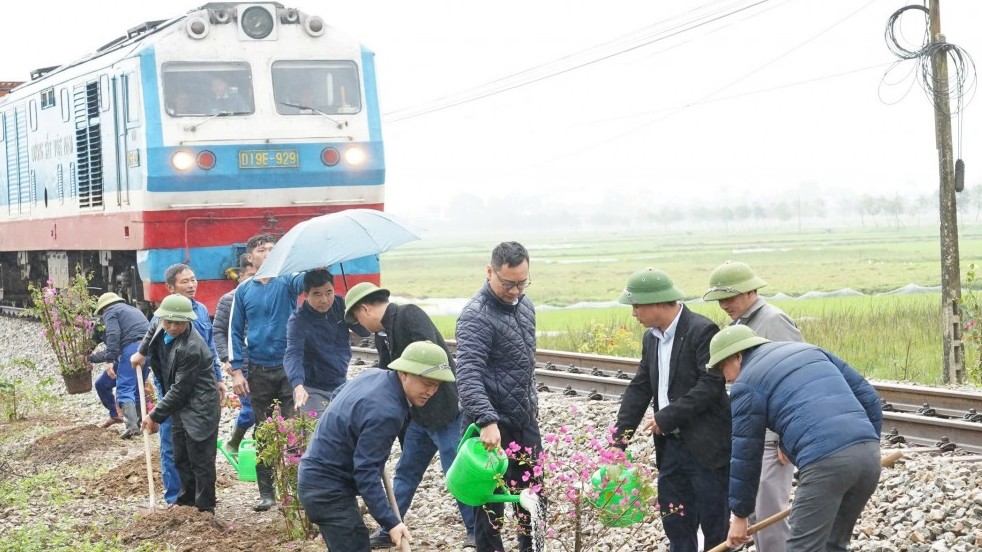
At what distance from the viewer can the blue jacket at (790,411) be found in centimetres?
485

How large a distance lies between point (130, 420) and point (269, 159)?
3.88 m

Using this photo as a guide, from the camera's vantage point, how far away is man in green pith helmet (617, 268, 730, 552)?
18.5ft

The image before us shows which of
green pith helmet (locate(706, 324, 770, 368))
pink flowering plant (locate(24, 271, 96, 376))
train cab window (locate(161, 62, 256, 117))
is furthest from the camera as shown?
pink flowering plant (locate(24, 271, 96, 376))

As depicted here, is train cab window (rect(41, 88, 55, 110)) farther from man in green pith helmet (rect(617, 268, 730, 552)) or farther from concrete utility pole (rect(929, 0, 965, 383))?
man in green pith helmet (rect(617, 268, 730, 552))

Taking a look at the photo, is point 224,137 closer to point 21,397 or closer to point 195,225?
point 195,225

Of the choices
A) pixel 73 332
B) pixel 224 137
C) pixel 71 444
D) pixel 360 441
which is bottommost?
pixel 71 444

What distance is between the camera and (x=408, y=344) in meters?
6.79

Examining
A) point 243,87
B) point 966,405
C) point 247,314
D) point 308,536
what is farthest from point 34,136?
point 966,405

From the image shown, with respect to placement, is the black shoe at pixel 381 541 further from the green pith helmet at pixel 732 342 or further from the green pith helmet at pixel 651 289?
the green pith helmet at pixel 732 342

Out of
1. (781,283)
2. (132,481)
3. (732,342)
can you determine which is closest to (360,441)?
(732,342)

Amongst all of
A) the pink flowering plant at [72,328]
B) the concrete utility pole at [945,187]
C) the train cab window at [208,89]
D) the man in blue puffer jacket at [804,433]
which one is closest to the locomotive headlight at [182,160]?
the train cab window at [208,89]

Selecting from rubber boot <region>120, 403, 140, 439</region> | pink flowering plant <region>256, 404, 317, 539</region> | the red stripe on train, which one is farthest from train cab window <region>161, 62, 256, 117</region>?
pink flowering plant <region>256, 404, 317, 539</region>

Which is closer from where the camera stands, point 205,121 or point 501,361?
point 501,361

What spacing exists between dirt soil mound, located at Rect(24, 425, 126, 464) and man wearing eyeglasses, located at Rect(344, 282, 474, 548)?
14.7ft
